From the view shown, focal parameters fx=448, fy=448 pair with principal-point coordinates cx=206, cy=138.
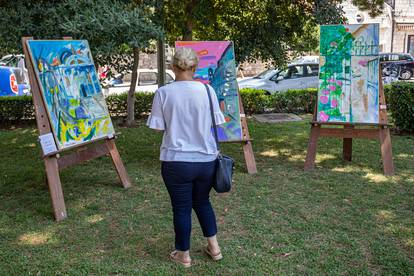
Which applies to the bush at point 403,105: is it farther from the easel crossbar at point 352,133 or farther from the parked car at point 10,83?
the parked car at point 10,83

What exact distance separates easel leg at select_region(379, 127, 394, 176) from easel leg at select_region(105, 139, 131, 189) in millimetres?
2953

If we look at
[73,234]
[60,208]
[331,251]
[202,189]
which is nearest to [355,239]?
[331,251]

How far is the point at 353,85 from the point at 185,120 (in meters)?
3.04

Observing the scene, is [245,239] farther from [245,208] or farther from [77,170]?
[77,170]

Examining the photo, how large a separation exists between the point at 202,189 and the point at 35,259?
1.37m

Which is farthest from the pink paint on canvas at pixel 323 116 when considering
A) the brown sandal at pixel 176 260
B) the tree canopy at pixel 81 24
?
the brown sandal at pixel 176 260

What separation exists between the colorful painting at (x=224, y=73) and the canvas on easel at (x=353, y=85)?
974 millimetres

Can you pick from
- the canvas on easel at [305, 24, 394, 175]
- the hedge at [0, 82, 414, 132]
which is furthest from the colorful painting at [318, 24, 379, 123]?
the hedge at [0, 82, 414, 132]

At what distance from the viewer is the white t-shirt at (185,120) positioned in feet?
9.44

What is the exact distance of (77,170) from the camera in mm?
5691

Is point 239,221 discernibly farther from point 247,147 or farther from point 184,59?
point 184,59

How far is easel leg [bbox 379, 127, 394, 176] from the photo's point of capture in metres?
5.21

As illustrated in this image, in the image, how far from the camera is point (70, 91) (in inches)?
170

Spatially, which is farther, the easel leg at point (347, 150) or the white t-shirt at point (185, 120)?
the easel leg at point (347, 150)
